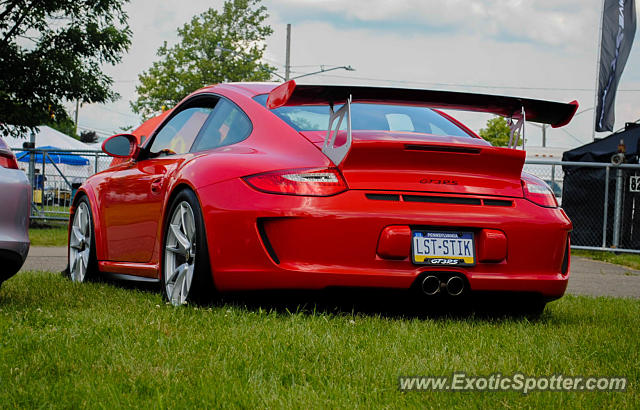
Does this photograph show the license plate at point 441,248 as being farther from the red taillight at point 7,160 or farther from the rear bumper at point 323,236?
the red taillight at point 7,160

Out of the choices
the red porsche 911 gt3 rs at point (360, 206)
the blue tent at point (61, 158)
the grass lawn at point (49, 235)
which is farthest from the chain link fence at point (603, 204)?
the red porsche 911 gt3 rs at point (360, 206)

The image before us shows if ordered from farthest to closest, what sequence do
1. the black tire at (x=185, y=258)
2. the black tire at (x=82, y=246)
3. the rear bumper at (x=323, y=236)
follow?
the black tire at (x=82, y=246), the black tire at (x=185, y=258), the rear bumper at (x=323, y=236)

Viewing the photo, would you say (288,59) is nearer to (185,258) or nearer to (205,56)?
(205,56)

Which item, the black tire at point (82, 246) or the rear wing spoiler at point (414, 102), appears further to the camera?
the black tire at point (82, 246)

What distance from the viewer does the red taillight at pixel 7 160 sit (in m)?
4.60

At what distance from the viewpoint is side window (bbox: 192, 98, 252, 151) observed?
4840 mm

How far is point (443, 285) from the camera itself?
434 cm

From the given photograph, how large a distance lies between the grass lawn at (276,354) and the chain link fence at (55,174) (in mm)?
11593

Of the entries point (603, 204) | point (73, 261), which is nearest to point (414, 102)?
point (73, 261)

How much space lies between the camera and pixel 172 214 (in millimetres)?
4918

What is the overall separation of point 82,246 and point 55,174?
411 inches

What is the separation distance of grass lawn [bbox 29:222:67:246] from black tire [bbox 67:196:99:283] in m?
5.81

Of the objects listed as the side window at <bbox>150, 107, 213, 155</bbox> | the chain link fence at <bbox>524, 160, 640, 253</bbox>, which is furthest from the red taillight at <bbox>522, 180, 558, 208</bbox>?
the chain link fence at <bbox>524, 160, 640, 253</bbox>

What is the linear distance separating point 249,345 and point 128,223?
2.47 meters
